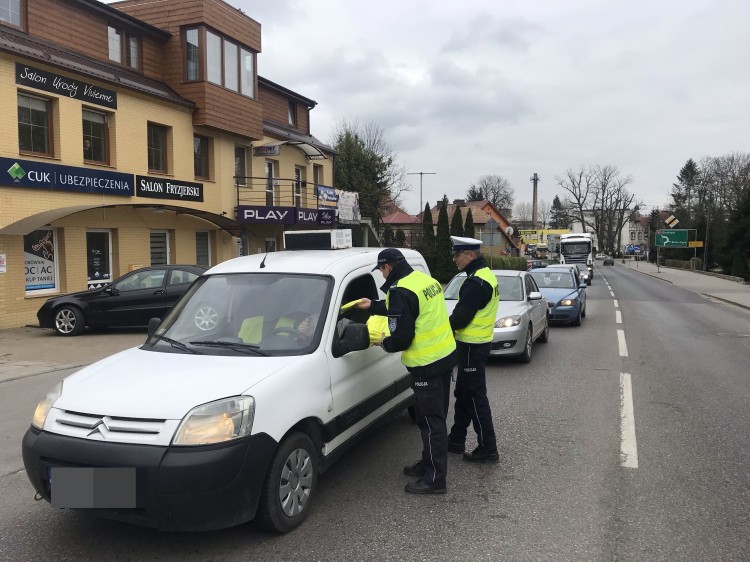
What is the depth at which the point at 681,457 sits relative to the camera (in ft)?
16.6

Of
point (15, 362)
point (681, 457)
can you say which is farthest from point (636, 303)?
point (15, 362)

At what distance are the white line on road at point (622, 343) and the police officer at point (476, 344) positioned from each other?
6.33 meters

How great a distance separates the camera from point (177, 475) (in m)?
3.13

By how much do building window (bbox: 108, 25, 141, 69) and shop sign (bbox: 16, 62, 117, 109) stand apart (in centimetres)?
248

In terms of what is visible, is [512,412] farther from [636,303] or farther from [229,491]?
[636,303]

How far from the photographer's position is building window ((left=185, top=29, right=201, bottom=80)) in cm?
1923

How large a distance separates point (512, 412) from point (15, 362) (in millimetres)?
7861

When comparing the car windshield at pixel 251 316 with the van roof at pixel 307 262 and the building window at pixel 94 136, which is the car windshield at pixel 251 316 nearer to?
the van roof at pixel 307 262

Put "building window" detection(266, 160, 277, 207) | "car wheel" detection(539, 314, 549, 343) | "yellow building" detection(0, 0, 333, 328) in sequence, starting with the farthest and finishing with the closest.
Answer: "building window" detection(266, 160, 277, 207) < "yellow building" detection(0, 0, 333, 328) < "car wheel" detection(539, 314, 549, 343)

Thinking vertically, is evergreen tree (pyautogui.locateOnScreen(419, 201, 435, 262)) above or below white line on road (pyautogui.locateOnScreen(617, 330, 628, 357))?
above

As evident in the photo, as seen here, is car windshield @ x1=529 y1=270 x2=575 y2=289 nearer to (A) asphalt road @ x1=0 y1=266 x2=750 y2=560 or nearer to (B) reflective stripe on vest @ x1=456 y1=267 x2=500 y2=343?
(A) asphalt road @ x1=0 y1=266 x2=750 y2=560

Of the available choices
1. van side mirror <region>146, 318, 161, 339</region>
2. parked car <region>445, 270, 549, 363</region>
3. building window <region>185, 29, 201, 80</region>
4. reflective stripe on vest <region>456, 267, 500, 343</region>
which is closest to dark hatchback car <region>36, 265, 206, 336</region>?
parked car <region>445, 270, 549, 363</region>

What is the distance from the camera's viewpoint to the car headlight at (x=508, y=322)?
9.15 metres

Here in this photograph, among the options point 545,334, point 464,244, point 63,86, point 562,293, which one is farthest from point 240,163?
point 464,244
